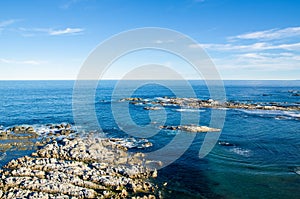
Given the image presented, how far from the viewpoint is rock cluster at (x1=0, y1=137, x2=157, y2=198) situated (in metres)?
24.4

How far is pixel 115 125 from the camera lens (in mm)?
60000

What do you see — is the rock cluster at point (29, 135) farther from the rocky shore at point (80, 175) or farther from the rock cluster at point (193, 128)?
the rock cluster at point (193, 128)

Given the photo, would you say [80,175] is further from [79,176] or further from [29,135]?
[29,135]

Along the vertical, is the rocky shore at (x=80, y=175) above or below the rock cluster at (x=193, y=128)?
below

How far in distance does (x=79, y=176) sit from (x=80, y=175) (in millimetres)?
159

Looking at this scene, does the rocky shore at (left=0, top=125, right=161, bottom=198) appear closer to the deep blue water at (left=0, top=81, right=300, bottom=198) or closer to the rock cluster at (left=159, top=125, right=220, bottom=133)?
the deep blue water at (left=0, top=81, right=300, bottom=198)

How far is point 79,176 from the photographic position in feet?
91.6

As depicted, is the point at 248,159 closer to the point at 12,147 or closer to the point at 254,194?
the point at 254,194

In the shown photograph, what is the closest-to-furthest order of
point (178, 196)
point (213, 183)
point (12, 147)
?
point (178, 196) < point (213, 183) < point (12, 147)

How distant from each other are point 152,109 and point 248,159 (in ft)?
160

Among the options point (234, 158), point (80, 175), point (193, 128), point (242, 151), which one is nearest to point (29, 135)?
point (80, 175)

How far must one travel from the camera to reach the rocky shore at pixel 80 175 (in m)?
24.4

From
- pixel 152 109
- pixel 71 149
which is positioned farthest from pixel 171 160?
pixel 152 109

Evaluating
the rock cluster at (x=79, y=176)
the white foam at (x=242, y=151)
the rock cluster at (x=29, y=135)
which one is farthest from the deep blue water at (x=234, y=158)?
the rock cluster at (x=29, y=135)
